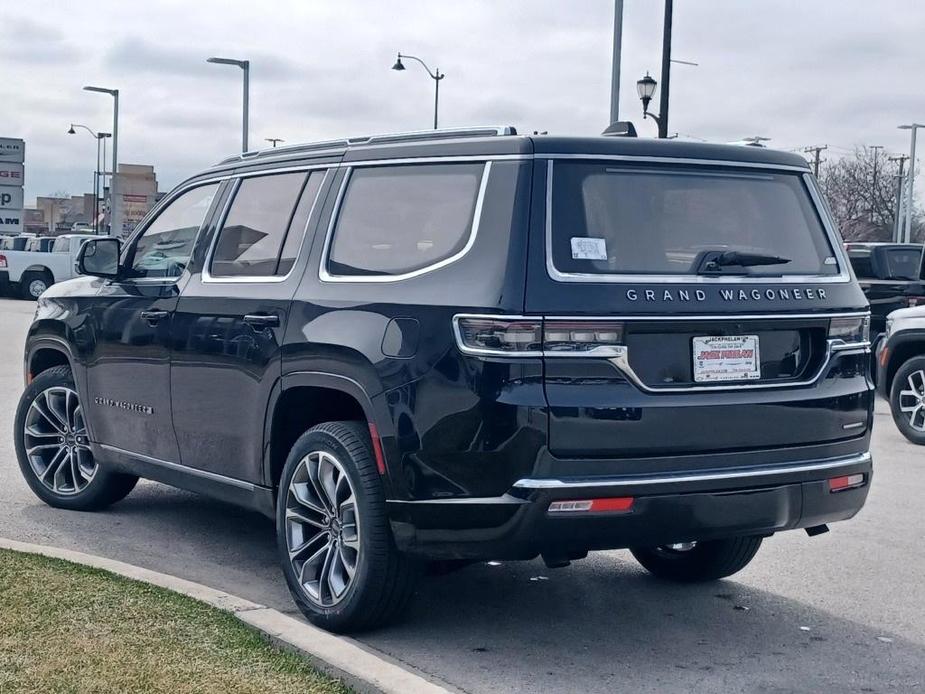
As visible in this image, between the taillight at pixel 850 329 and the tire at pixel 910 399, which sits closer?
the taillight at pixel 850 329

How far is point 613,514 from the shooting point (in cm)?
459

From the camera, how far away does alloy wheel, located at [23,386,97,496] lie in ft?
24.5

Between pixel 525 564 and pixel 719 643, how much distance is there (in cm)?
145

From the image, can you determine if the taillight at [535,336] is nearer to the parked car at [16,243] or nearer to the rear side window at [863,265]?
the rear side window at [863,265]

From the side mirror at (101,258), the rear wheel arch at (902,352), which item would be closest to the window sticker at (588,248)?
the side mirror at (101,258)

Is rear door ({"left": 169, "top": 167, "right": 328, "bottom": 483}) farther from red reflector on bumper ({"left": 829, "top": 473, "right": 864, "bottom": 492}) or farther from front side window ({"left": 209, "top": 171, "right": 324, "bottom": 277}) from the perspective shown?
red reflector on bumper ({"left": 829, "top": 473, "right": 864, "bottom": 492})

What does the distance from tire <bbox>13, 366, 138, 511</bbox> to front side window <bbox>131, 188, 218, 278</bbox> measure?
3.22ft

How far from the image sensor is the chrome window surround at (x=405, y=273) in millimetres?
4836

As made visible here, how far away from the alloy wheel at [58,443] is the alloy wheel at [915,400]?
731 cm

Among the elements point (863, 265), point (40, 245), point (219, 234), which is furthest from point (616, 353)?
point (40, 245)

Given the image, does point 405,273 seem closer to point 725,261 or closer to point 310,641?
point 725,261

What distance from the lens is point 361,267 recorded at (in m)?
5.27

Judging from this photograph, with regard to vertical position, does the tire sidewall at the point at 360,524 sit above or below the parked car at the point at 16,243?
below

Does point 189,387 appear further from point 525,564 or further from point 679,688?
point 679,688
